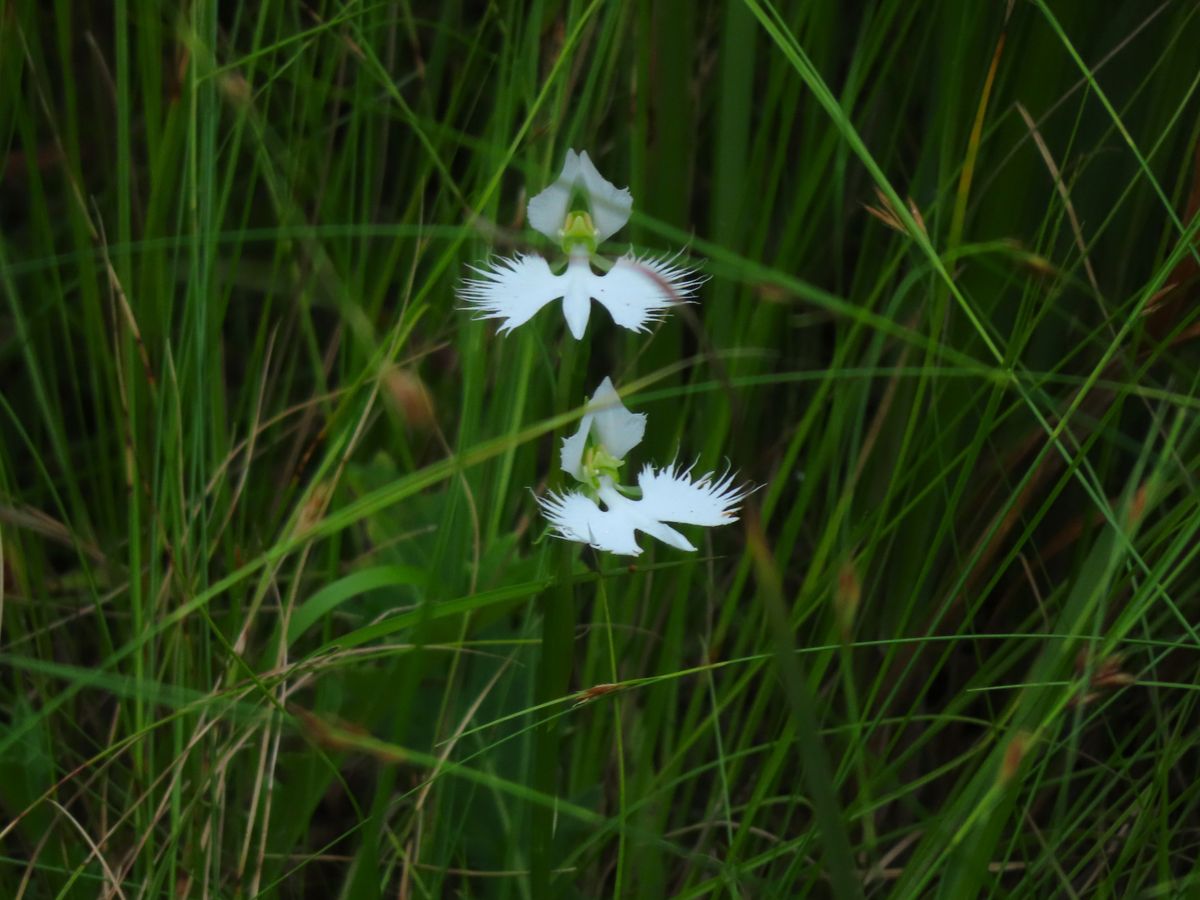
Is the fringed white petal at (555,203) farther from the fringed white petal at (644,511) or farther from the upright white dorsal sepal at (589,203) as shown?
the fringed white petal at (644,511)

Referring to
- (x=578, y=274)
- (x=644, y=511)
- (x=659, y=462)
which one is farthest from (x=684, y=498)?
(x=659, y=462)

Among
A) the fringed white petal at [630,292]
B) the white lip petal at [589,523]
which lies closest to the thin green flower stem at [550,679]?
the white lip petal at [589,523]

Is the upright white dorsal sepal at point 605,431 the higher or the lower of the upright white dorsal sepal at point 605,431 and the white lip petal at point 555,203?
the lower

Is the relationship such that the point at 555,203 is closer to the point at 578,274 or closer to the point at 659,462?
the point at 578,274

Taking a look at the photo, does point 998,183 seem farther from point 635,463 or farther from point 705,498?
point 705,498

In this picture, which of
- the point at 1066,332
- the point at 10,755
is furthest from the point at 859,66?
the point at 10,755

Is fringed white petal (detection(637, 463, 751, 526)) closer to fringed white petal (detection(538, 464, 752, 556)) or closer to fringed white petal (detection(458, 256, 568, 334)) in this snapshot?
fringed white petal (detection(538, 464, 752, 556))
